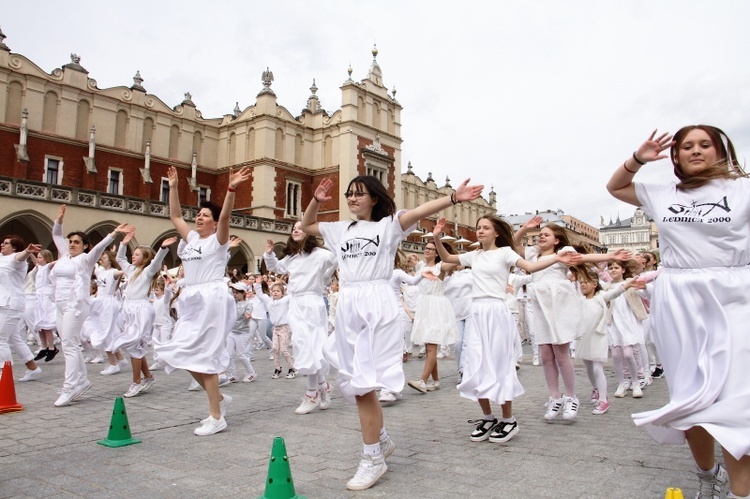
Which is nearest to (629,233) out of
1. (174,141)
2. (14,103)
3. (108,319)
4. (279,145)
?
(279,145)

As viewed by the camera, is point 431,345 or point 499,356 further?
point 431,345

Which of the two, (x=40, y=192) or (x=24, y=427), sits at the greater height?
(x=40, y=192)

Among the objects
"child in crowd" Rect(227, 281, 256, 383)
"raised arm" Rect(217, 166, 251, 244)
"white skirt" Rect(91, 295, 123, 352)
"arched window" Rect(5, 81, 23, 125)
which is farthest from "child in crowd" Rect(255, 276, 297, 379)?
"arched window" Rect(5, 81, 23, 125)

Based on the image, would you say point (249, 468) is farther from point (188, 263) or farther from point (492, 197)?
point (492, 197)

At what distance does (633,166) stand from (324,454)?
316 centimetres

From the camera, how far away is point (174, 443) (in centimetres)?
499

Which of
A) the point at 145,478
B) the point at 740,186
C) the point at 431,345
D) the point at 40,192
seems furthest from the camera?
the point at 40,192

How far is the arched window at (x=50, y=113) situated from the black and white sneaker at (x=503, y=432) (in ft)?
108

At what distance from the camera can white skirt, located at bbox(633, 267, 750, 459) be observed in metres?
2.97

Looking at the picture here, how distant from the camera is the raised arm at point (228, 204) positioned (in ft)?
17.1

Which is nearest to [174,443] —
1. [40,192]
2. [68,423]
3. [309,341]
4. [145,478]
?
[145,478]

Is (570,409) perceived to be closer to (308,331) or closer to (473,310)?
(473,310)

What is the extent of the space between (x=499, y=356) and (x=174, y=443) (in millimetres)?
3044

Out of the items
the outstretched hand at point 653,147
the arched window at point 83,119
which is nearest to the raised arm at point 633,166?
the outstretched hand at point 653,147
